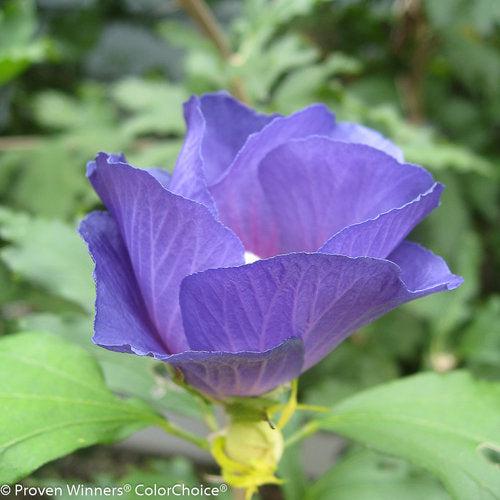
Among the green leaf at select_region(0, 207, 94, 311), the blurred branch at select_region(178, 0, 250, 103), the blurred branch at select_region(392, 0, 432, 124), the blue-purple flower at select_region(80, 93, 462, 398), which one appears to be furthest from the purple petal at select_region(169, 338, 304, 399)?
the blurred branch at select_region(392, 0, 432, 124)

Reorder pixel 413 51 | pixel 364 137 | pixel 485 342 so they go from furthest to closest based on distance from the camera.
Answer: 1. pixel 413 51
2. pixel 485 342
3. pixel 364 137

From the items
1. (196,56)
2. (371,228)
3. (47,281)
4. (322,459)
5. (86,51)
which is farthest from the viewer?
(86,51)

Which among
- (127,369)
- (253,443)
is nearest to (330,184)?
(253,443)

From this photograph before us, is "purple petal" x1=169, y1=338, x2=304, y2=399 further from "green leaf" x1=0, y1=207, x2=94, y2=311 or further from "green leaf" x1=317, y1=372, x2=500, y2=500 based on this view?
"green leaf" x1=0, y1=207, x2=94, y2=311

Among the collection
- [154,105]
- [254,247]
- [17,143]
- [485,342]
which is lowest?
[485,342]

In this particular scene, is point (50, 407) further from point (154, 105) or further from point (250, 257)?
point (154, 105)

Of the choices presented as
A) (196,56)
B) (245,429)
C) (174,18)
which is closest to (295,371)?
(245,429)

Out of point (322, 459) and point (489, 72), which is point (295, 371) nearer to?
point (322, 459)
